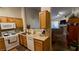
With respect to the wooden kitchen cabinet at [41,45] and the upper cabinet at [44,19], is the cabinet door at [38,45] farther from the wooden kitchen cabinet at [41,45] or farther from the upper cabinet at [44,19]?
the upper cabinet at [44,19]

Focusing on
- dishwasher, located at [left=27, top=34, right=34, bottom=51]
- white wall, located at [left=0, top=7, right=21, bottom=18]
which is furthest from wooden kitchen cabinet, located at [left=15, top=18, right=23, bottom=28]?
dishwasher, located at [left=27, top=34, right=34, bottom=51]

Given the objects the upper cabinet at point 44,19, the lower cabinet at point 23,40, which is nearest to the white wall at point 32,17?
the upper cabinet at point 44,19

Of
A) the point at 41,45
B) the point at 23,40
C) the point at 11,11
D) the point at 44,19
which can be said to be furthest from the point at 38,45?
the point at 11,11

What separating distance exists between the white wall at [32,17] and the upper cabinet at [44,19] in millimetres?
44

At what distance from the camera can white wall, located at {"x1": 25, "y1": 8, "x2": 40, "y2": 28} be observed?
3.56 feet

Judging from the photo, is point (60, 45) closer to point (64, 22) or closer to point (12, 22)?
point (64, 22)

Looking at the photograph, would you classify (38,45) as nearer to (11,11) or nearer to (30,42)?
(30,42)

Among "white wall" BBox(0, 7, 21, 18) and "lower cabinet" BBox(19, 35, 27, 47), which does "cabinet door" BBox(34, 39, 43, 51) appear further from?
"white wall" BBox(0, 7, 21, 18)

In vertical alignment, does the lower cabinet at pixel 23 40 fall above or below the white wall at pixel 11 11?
below

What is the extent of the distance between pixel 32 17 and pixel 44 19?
0.13 metres

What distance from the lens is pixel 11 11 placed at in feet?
3.52

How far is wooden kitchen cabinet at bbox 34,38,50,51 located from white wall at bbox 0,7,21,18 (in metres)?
0.35

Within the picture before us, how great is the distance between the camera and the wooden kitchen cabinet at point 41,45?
1.09m
